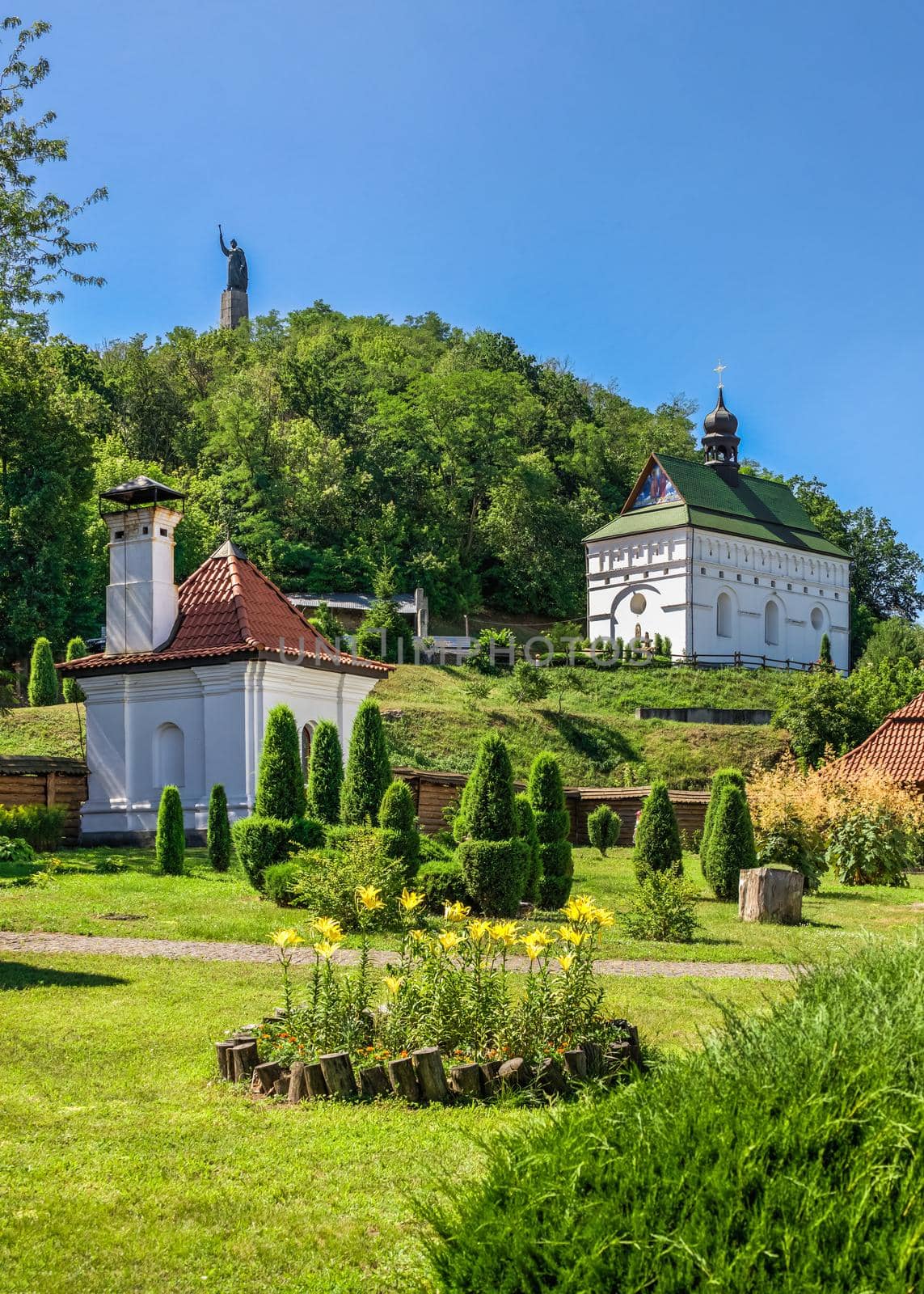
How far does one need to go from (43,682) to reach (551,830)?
22.9 metres

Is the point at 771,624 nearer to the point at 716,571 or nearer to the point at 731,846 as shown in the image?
the point at 716,571

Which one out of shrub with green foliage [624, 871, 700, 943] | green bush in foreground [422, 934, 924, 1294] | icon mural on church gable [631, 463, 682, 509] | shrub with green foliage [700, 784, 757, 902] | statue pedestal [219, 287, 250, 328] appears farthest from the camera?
statue pedestal [219, 287, 250, 328]

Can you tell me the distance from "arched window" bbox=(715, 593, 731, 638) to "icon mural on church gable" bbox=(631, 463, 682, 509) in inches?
204

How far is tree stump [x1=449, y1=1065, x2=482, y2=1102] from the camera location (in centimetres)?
742

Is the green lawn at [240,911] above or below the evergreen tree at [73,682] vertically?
below

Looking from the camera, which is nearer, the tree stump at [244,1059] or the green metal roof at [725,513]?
the tree stump at [244,1059]

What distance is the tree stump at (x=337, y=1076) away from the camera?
7430mm

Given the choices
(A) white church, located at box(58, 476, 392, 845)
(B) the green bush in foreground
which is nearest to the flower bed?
(B) the green bush in foreground

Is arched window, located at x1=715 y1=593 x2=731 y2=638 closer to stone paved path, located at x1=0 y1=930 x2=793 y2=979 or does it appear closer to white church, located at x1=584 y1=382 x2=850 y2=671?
white church, located at x1=584 y1=382 x2=850 y2=671

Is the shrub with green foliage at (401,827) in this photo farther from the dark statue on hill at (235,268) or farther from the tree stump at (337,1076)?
the dark statue on hill at (235,268)

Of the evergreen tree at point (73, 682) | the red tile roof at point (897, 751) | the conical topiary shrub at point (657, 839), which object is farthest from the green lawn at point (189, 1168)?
the evergreen tree at point (73, 682)

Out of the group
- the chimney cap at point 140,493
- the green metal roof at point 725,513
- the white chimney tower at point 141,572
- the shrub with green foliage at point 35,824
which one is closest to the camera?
the shrub with green foliage at point 35,824

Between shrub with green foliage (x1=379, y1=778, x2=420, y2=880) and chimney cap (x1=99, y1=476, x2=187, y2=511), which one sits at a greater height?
chimney cap (x1=99, y1=476, x2=187, y2=511)

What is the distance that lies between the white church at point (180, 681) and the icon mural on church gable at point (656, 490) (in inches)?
1537
